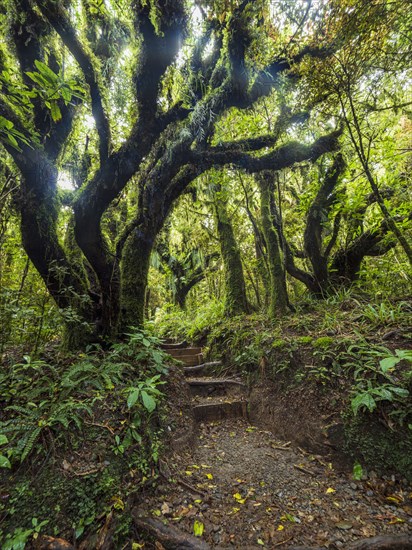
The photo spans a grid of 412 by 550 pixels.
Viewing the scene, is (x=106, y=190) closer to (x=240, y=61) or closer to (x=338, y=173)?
(x=240, y=61)

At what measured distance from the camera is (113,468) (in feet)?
8.01

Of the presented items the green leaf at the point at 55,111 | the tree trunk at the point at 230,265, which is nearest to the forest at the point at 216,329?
the green leaf at the point at 55,111

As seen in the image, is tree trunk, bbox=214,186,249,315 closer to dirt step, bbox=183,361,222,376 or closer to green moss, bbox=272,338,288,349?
dirt step, bbox=183,361,222,376

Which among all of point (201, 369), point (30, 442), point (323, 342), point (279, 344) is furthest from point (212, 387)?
point (30, 442)

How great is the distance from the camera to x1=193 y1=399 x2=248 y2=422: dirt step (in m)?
4.31

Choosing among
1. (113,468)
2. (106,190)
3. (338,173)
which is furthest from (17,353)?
(338,173)

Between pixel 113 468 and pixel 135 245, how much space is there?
3615 mm

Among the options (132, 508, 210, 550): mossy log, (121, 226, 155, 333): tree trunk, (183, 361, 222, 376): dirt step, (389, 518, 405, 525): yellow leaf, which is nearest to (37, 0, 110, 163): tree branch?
(121, 226, 155, 333): tree trunk

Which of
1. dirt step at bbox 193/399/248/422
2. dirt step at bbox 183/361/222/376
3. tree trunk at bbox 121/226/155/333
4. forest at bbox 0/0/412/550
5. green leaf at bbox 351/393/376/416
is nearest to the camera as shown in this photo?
forest at bbox 0/0/412/550

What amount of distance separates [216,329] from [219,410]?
263 centimetres

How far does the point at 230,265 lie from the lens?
7934 mm

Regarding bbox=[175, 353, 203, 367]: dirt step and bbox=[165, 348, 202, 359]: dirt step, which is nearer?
bbox=[175, 353, 203, 367]: dirt step

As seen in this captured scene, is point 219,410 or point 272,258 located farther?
point 272,258

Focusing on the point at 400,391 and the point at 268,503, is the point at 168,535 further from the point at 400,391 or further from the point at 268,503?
the point at 400,391
